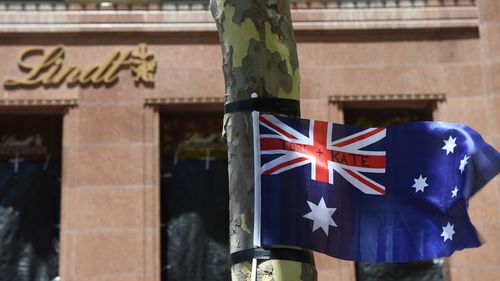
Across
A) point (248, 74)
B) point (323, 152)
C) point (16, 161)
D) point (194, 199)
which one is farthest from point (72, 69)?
point (323, 152)

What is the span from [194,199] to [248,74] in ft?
30.0

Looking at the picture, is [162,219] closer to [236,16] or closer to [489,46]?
[489,46]

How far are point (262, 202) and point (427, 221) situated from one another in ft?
4.21

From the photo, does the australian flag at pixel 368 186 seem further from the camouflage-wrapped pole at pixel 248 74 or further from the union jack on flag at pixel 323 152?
the camouflage-wrapped pole at pixel 248 74

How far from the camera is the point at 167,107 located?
597 inches

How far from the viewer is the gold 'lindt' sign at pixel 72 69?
14.9 metres

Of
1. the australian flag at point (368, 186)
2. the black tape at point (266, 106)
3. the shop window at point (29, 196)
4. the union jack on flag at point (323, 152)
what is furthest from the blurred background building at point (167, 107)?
the black tape at point (266, 106)

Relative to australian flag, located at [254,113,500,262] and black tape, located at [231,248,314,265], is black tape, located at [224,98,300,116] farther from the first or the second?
black tape, located at [231,248,314,265]

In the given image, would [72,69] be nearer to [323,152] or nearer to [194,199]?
A: [194,199]

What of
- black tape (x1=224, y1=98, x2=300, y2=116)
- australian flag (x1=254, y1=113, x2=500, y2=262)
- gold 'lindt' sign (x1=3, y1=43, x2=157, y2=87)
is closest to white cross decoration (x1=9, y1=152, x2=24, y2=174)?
gold 'lindt' sign (x1=3, y1=43, x2=157, y2=87)

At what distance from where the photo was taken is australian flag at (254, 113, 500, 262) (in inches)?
244

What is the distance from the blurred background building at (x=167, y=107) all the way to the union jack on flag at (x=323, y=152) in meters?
8.01

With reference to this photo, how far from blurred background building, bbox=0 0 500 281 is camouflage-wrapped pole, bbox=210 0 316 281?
27.3 ft

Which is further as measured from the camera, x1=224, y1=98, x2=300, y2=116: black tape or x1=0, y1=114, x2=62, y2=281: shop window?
x1=0, y1=114, x2=62, y2=281: shop window
